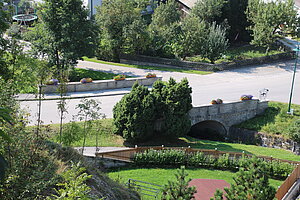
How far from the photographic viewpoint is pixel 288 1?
45656 millimetres

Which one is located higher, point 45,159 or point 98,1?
point 98,1

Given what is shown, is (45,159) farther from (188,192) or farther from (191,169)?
(191,169)

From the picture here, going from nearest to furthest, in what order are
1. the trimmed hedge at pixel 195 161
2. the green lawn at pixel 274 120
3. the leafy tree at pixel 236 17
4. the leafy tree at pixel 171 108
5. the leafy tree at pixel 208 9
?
1. the trimmed hedge at pixel 195 161
2. the leafy tree at pixel 171 108
3. the green lawn at pixel 274 120
4. the leafy tree at pixel 208 9
5. the leafy tree at pixel 236 17

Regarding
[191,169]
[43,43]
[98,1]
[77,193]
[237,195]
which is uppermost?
[98,1]

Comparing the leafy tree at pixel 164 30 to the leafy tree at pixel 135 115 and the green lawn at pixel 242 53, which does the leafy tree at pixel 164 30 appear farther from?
the leafy tree at pixel 135 115

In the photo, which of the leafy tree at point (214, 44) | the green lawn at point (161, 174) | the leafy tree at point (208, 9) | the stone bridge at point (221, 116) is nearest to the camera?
A: the green lawn at point (161, 174)

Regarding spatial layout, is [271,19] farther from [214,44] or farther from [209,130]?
[209,130]

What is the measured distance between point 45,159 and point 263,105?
2335cm

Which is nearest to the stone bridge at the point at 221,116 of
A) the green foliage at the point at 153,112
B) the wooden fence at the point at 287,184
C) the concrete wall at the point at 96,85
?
the green foliage at the point at 153,112

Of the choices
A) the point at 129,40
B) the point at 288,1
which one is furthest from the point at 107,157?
the point at 288,1

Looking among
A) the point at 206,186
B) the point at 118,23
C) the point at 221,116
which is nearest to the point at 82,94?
the point at 221,116

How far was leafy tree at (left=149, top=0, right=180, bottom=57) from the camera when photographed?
4572cm

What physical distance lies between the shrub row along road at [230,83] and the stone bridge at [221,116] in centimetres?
156

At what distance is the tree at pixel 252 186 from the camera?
1598cm
